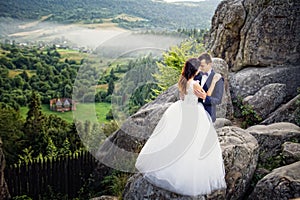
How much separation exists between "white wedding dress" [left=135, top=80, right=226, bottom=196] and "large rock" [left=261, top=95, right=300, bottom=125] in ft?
8.43

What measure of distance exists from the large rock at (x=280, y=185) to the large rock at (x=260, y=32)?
3.37m

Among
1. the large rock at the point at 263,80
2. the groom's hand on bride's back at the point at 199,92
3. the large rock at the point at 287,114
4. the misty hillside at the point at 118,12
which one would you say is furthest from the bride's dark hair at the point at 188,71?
the misty hillside at the point at 118,12

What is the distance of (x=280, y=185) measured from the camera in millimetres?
4031

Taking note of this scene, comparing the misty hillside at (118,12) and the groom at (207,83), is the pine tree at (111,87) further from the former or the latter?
the misty hillside at (118,12)

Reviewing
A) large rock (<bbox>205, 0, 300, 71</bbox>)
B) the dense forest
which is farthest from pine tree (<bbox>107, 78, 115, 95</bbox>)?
large rock (<bbox>205, 0, 300, 71</bbox>)

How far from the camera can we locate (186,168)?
379 cm

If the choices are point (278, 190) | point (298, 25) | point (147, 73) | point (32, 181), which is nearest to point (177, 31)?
point (147, 73)

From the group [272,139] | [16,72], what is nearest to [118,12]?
[16,72]

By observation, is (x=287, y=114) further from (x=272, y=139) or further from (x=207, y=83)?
(x=207, y=83)

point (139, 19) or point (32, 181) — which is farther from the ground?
point (139, 19)

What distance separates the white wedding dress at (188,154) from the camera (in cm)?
378

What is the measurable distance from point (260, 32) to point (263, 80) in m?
0.98

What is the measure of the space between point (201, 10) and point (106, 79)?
3819mm

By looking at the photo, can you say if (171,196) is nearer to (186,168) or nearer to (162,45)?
(186,168)
